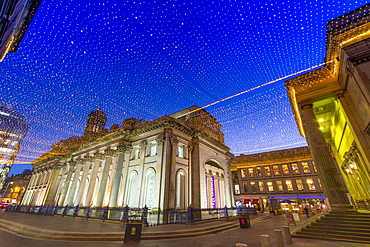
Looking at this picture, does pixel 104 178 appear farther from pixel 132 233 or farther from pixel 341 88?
pixel 341 88

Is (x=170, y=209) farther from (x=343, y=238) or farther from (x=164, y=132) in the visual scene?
(x=343, y=238)

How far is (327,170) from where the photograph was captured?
10.1 m

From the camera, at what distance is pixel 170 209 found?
1705 cm

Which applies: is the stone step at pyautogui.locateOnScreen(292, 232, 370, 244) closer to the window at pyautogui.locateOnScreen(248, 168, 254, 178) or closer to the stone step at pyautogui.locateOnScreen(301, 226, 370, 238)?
the stone step at pyautogui.locateOnScreen(301, 226, 370, 238)

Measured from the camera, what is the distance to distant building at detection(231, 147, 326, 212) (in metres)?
32.1

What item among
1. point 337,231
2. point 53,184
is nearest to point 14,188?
point 53,184

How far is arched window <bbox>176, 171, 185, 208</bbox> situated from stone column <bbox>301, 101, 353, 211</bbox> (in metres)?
14.4

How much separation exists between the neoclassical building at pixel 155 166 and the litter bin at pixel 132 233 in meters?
9.28

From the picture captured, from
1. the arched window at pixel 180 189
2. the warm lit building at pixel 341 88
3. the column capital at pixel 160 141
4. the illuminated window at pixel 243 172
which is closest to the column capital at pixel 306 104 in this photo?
the warm lit building at pixel 341 88

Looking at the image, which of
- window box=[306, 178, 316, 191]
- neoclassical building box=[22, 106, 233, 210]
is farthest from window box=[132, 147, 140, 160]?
window box=[306, 178, 316, 191]

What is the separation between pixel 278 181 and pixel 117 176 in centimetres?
3324

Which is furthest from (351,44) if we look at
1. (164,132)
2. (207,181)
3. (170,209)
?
(207,181)

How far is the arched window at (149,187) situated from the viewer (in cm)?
1966

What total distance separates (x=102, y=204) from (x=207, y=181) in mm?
14852
